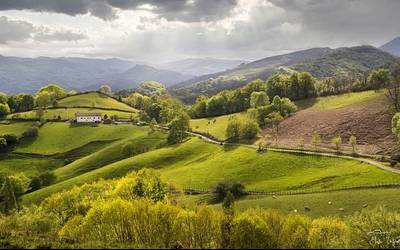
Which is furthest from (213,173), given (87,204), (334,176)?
(87,204)

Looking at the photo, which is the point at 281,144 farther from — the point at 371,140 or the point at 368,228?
the point at 368,228

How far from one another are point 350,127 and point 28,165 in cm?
14680

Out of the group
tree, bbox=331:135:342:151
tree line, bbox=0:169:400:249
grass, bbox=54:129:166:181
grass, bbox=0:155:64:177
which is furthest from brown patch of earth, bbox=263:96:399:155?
grass, bbox=0:155:64:177

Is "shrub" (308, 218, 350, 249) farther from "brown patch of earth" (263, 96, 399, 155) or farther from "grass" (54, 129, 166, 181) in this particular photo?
"grass" (54, 129, 166, 181)

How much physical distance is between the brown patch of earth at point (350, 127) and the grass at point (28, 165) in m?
104

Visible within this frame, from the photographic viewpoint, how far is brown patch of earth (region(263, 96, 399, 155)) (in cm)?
12835

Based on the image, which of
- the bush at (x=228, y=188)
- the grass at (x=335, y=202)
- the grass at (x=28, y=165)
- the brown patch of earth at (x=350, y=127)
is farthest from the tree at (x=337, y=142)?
the grass at (x=28, y=165)

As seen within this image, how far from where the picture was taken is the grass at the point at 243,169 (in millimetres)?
104125

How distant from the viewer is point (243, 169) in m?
130

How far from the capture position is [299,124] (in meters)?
172

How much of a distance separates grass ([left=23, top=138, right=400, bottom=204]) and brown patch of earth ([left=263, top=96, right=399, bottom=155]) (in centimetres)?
1549

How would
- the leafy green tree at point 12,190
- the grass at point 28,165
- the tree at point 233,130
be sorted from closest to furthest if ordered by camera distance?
the leafy green tree at point 12,190 → the tree at point 233,130 → the grass at point 28,165

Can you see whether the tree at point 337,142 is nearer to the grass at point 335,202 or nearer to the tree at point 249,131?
the grass at point 335,202

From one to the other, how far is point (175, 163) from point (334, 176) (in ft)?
230
